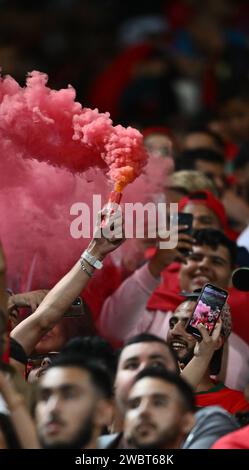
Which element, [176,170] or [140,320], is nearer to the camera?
[140,320]

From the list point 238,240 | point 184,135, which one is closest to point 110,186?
point 238,240

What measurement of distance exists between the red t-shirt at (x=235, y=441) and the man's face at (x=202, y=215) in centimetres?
269

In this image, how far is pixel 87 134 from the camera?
593 centimetres

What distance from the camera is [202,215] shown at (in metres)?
7.73

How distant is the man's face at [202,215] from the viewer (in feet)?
25.2

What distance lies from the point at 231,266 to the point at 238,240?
1139 millimetres

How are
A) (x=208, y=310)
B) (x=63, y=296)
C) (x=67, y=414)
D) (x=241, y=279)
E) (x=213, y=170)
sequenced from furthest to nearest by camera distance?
(x=213, y=170), (x=241, y=279), (x=208, y=310), (x=63, y=296), (x=67, y=414)

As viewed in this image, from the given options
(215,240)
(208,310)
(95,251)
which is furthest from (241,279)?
(95,251)

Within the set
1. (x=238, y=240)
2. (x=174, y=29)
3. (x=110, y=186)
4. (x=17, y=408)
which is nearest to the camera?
(x=17, y=408)

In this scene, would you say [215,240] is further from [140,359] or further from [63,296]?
[140,359]

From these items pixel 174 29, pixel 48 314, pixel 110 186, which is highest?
pixel 174 29

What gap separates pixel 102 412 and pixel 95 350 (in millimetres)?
645

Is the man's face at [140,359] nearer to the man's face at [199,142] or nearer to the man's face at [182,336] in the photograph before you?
the man's face at [182,336]
